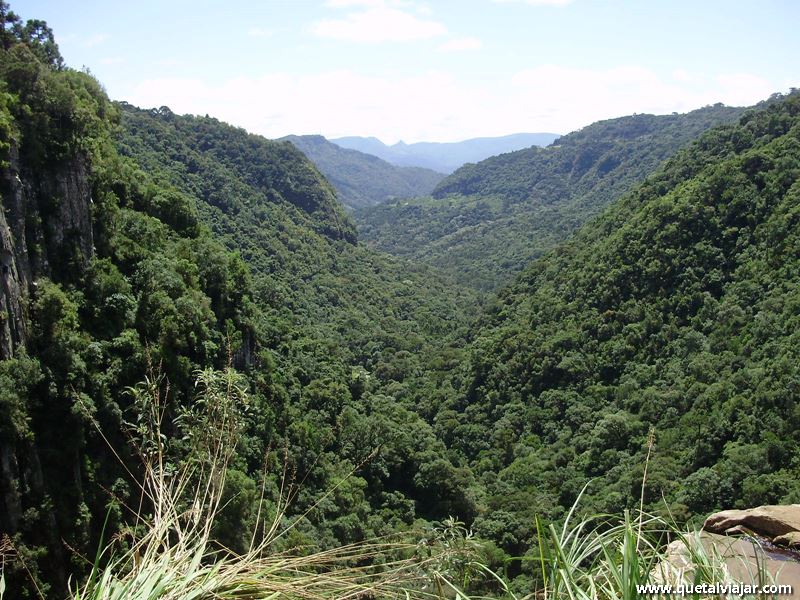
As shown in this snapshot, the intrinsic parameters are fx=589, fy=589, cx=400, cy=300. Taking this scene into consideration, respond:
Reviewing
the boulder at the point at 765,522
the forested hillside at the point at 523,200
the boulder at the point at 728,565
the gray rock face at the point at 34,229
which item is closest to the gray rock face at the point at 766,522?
the boulder at the point at 765,522

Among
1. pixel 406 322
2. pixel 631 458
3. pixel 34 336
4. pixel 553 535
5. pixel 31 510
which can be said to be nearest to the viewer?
pixel 553 535

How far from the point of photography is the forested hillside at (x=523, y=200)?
11062 cm

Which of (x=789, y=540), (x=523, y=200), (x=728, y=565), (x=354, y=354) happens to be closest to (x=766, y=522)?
(x=789, y=540)

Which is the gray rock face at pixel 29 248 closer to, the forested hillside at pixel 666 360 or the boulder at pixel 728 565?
the boulder at pixel 728 565

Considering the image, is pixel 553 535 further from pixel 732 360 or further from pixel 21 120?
pixel 732 360

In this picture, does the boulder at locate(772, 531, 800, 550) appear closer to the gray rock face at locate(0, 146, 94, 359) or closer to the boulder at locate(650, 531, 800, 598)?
the boulder at locate(650, 531, 800, 598)

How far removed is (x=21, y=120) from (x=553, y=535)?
2374cm

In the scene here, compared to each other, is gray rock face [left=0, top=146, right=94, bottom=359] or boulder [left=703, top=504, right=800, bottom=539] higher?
gray rock face [left=0, top=146, right=94, bottom=359]

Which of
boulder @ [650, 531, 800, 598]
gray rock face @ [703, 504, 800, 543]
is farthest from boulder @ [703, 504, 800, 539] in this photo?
boulder @ [650, 531, 800, 598]

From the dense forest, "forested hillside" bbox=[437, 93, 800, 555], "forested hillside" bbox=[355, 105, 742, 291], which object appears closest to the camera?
the dense forest

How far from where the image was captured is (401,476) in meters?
34.8

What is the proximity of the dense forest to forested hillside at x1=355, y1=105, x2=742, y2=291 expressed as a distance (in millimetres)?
42689

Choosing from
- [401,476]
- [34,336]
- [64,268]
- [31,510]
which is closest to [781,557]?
[31,510]

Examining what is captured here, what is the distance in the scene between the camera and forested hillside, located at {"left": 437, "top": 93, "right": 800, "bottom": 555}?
27328 millimetres
